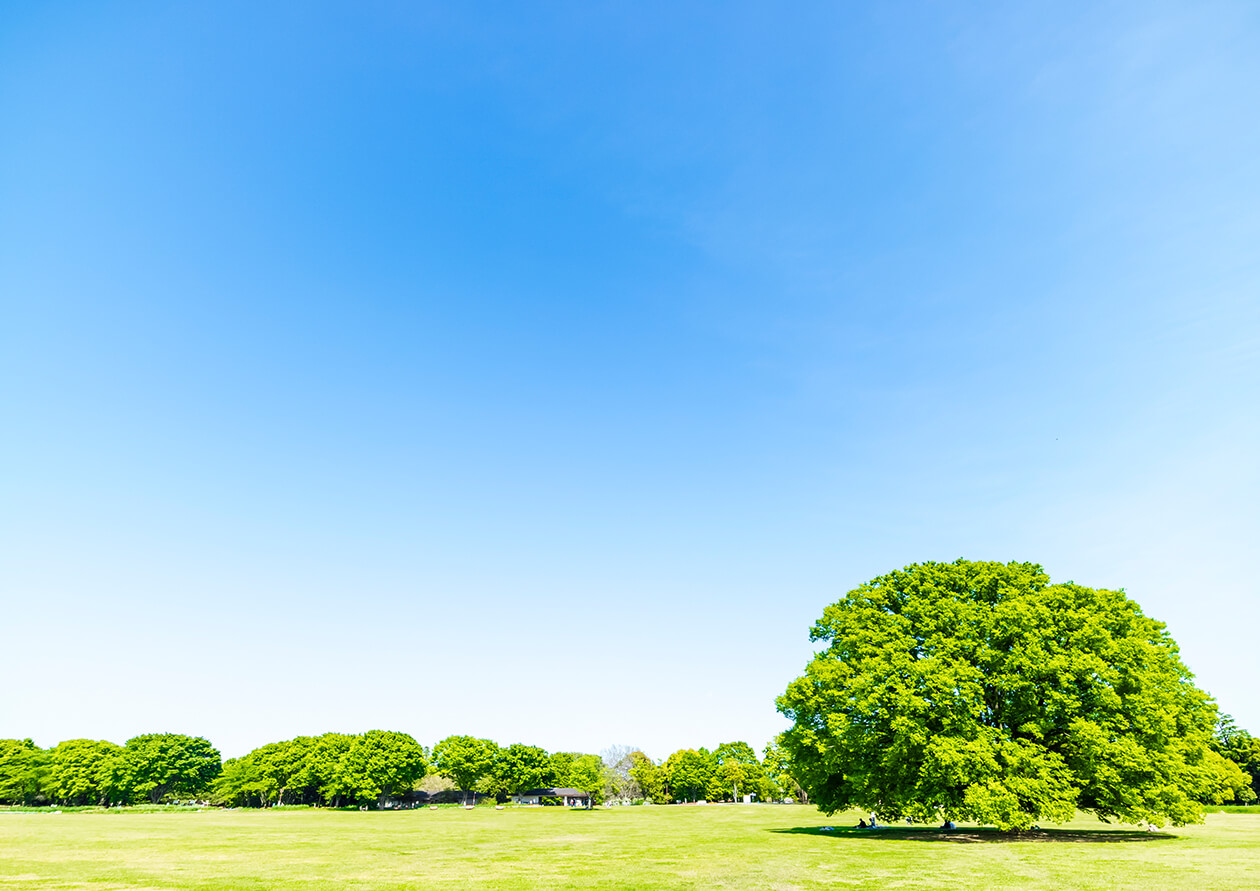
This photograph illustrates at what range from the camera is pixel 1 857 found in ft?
117

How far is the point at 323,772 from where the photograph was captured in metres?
139

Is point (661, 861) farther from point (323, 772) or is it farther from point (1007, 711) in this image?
point (323, 772)

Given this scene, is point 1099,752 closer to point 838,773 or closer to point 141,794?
point 838,773

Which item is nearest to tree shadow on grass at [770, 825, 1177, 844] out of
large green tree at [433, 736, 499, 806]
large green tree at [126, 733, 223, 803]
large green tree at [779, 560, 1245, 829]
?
large green tree at [779, 560, 1245, 829]

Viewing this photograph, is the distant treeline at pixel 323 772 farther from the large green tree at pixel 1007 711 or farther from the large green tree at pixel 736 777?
the large green tree at pixel 1007 711

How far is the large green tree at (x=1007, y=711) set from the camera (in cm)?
4012

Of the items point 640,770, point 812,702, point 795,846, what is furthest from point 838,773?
point 640,770

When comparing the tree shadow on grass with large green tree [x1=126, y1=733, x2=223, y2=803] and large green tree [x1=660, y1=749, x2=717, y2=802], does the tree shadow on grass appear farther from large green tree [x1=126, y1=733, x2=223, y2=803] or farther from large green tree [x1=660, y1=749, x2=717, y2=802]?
large green tree [x1=126, y1=733, x2=223, y2=803]

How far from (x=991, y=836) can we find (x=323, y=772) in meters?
131

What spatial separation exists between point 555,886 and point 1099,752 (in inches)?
1296

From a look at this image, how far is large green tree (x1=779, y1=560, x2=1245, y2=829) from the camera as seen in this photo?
40.1m

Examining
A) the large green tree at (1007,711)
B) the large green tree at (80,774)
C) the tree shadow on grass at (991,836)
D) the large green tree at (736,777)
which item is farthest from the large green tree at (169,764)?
the large green tree at (1007,711)

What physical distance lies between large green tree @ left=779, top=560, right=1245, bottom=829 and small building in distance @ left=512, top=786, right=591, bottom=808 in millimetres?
131761

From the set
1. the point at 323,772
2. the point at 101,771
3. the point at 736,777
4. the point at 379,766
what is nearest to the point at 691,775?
the point at 736,777
